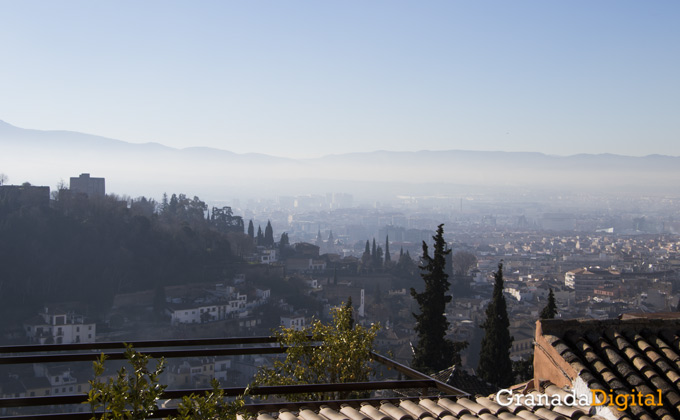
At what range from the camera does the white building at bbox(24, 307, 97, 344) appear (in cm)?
2636

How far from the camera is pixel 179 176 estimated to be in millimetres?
167000

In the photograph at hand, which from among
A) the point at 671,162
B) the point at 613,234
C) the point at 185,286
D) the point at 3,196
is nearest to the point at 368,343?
the point at 185,286

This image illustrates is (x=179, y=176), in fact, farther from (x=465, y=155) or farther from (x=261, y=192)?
(x=465, y=155)

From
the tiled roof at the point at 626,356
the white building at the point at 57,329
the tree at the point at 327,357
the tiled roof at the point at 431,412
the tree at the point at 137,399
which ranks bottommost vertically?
the white building at the point at 57,329

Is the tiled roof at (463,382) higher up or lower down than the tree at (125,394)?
lower down

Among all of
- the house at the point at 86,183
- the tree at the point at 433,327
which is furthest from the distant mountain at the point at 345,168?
the tree at the point at 433,327

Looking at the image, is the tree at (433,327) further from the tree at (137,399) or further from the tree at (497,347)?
the tree at (137,399)

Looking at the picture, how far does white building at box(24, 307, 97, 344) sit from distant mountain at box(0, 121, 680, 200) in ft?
256

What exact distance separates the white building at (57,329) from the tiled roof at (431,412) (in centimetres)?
2567

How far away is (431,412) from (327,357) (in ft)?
5.83

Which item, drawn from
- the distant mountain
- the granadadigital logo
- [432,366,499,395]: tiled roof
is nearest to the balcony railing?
the granadadigital logo

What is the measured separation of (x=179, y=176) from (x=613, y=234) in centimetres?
11583

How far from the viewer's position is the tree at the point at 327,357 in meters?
4.33

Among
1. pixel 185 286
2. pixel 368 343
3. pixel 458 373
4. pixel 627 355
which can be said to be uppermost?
pixel 627 355
